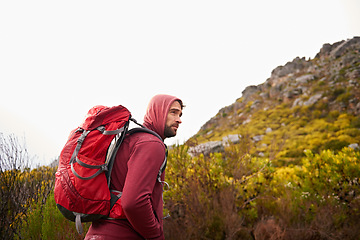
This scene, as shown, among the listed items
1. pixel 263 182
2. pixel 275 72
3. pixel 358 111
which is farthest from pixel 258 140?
pixel 275 72

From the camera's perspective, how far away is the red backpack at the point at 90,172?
120 cm

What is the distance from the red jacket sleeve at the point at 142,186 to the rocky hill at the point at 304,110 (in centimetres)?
354

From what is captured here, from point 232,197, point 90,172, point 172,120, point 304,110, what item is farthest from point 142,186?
point 304,110

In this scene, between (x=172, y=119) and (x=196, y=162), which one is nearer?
(x=172, y=119)

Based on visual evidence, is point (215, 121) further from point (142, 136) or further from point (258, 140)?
point (142, 136)

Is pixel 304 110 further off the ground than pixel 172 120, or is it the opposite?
pixel 304 110

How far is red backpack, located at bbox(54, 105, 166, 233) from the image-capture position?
1.20m

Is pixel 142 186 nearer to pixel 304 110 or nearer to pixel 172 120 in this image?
pixel 172 120

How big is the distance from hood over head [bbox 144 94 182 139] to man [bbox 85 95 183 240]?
230 millimetres

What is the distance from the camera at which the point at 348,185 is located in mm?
4527

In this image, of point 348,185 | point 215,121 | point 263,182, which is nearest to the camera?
point 348,185

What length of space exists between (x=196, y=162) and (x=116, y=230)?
11.9 ft

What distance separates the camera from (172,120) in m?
1.60

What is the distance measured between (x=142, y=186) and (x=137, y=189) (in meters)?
0.03
